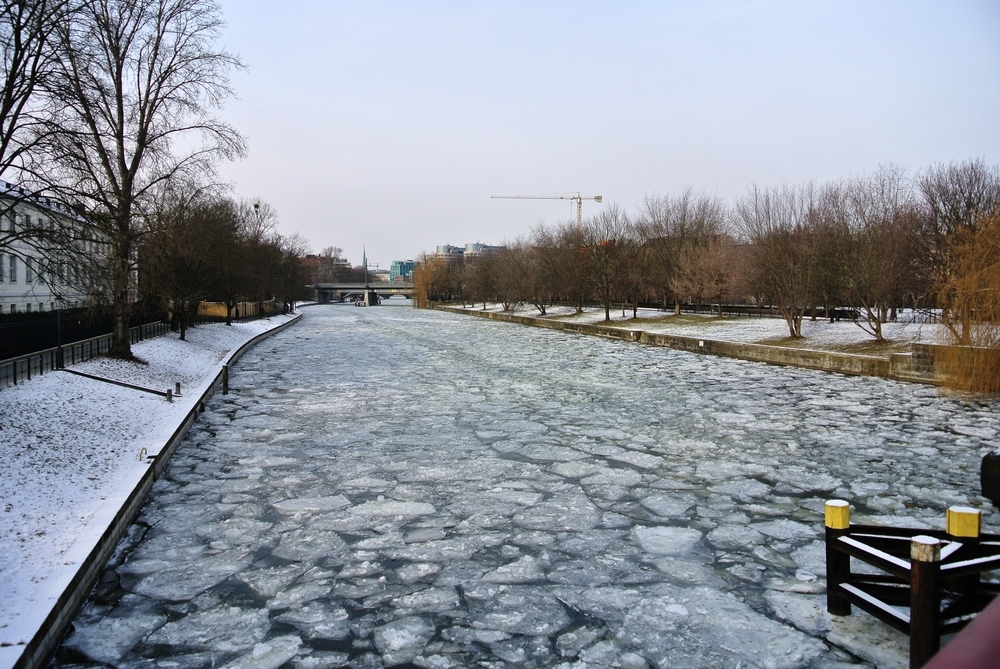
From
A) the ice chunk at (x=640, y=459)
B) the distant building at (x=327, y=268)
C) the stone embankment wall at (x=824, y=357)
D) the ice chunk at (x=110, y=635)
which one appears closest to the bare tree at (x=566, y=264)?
the stone embankment wall at (x=824, y=357)

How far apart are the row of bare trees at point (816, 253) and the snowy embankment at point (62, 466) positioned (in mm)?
14984

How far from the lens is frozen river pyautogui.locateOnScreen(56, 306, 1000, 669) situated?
4168mm

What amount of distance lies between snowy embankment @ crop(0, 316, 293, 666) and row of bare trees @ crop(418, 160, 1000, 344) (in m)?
15.0

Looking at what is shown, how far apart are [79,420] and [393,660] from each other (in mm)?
7488

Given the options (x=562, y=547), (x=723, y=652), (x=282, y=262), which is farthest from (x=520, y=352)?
(x=282, y=262)

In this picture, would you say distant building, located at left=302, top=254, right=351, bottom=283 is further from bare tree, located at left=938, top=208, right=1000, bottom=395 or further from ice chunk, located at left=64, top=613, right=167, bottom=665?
ice chunk, located at left=64, top=613, right=167, bottom=665

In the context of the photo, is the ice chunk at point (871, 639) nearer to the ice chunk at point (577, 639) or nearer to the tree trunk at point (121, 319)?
the ice chunk at point (577, 639)

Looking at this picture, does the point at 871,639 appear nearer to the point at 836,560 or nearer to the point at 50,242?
the point at 836,560

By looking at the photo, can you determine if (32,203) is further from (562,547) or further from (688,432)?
(688,432)

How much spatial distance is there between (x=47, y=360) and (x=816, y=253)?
22677mm

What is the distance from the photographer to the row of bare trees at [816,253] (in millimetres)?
21547

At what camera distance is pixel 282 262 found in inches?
2199

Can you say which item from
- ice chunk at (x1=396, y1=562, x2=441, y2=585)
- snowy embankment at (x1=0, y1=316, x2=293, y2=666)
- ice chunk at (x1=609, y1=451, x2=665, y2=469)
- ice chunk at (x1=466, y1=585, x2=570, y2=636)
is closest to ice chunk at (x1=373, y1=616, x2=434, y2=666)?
ice chunk at (x1=466, y1=585, x2=570, y2=636)

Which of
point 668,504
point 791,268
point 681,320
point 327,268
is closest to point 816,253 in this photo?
point 791,268
